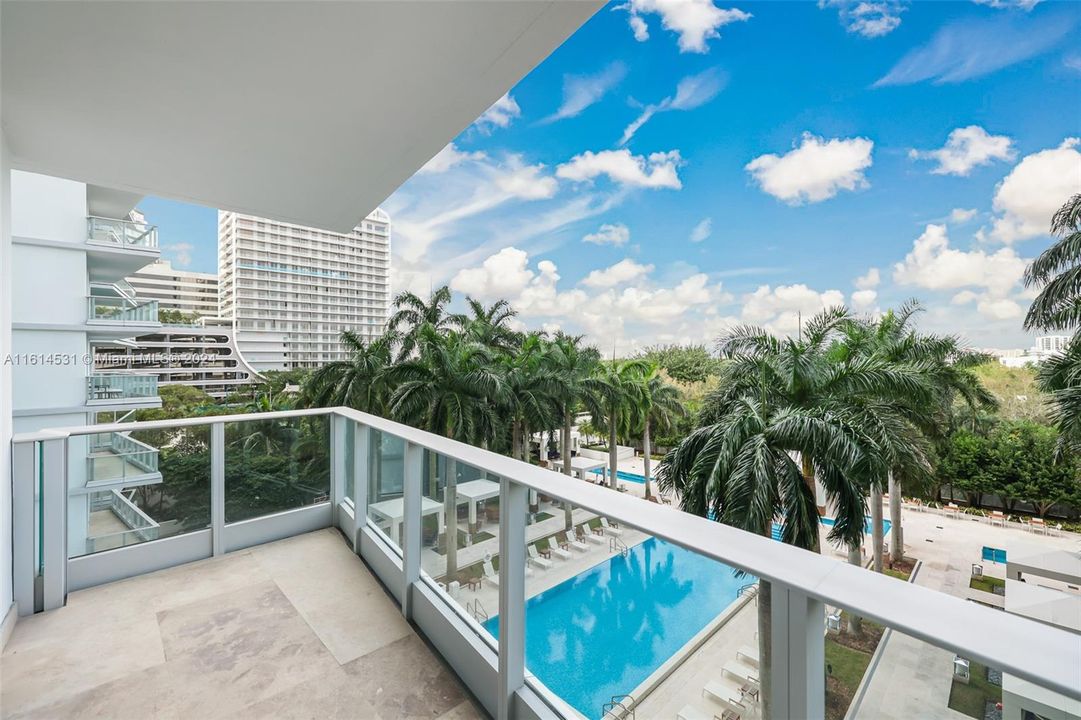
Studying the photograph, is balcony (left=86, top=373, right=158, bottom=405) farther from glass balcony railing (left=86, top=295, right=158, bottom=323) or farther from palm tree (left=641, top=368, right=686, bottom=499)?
palm tree (left=641, top=368, right=686, bottom=499)

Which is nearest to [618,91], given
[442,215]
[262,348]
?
[442,215]

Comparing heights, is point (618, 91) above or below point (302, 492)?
above

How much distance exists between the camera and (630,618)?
1.75 meters

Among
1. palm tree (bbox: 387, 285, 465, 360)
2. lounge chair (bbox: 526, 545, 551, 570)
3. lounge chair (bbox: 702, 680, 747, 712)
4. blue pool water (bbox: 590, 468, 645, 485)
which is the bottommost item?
blue pool water (bbox: 590, 468, 645, 485)

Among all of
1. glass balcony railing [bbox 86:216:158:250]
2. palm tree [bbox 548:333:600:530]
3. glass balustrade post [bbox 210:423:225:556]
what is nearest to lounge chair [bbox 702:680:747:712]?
glass balustrade post [bbox 210:423:225:556]

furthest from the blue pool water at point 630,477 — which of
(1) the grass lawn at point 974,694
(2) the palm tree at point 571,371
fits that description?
(1) the grass lawn at point 974,694

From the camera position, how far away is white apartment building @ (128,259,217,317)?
26.1 metres

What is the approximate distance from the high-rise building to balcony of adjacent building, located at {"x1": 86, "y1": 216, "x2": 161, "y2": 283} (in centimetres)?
1356

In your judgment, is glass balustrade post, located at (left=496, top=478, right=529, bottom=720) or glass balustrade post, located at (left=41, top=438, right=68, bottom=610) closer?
glass balustrade post, located at (left=496, top=478, right=529, bottom=720)

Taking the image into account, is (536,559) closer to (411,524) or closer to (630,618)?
(630,618)

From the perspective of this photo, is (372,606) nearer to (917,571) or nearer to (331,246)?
(917,571)

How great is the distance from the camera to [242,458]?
3.64m

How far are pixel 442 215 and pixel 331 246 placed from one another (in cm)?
1776

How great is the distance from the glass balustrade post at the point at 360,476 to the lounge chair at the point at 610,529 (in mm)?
2113
